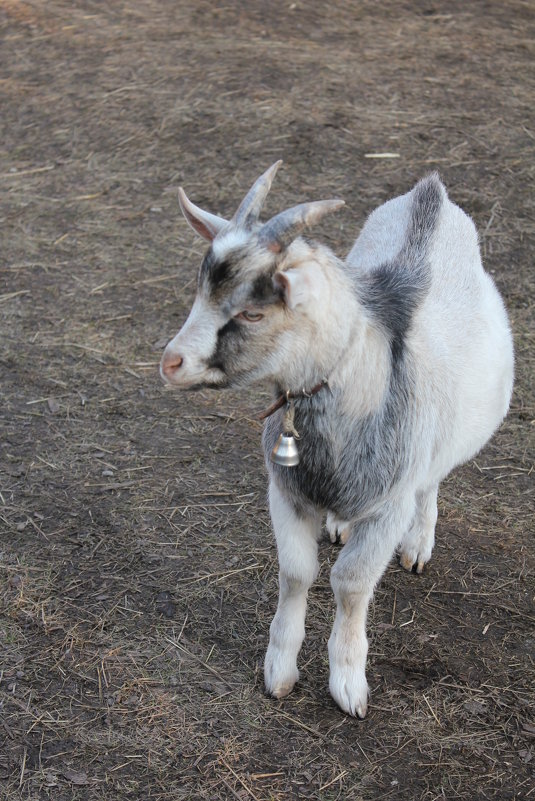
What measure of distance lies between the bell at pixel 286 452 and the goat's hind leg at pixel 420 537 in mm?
1127

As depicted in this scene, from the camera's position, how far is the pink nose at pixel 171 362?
2660 millimetres

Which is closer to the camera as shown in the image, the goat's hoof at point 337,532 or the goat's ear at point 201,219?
the goat's ear at point 201,219

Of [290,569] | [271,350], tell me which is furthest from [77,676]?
[271,350]

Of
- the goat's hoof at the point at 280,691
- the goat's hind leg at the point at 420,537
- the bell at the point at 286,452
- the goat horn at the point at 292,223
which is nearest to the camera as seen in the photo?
the goat horn at the point at 292,223

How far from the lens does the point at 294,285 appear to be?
8.60 ft

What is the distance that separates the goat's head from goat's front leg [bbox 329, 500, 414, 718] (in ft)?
2.17

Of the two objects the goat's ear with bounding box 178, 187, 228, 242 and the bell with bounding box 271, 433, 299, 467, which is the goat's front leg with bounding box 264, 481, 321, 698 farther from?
the goat's ear with bounding box 178, 187, 228, 242

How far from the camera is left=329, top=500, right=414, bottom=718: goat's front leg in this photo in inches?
121

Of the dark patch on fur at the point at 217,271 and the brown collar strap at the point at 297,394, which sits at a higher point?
the dark patch on fur at the point at 217,271

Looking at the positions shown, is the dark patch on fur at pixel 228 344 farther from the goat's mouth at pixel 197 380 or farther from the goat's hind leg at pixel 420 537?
the goat's hind leg at pixel 420 537

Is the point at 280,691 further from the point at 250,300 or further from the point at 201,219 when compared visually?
the point at 201,219

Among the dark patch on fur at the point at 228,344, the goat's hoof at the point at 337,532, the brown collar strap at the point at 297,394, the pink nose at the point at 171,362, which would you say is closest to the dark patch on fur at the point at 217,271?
the dark patch on fur at the point at 228,344

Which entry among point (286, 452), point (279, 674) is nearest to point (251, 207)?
point (286, 452)

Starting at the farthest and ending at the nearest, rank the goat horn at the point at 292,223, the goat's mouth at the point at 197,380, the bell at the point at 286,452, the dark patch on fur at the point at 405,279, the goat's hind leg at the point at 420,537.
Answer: the goat's hind leg at the point at 420,537, the dark patch on fur at the point at 405,279, the bell at the point at 286,452, the goat's mouth at the point at 197,380, the goat horn at the point at 292,223
